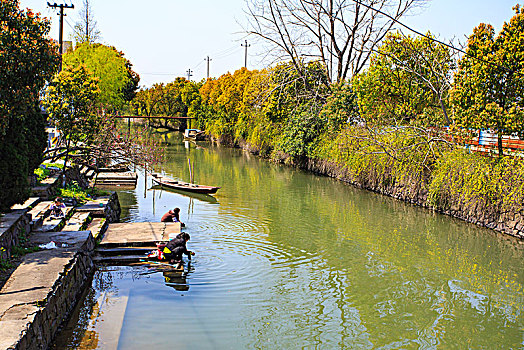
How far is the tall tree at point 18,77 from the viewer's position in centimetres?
1091

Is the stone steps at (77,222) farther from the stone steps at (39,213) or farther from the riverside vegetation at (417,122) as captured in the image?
the riverside vegetation at (417,122)

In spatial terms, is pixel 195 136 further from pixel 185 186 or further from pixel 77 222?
pixel 77 222

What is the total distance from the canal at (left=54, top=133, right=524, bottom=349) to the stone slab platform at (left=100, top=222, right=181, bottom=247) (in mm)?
824

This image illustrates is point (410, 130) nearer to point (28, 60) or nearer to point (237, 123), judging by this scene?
point (28, 60)

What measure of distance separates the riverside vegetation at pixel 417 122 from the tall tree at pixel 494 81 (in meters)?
0.04

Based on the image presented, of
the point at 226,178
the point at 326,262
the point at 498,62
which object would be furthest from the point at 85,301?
the point at 226,178

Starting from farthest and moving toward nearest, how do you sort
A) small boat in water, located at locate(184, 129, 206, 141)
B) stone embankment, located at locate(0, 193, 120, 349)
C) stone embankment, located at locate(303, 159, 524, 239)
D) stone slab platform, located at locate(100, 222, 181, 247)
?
small boat in water, located at locate(184, 129, 206, 141) < stone embankment, located at locate(303, 159, 524, 239) < stone slab platform, located at locate(100, 222, 181, 247) < stone embankment, located at locate(0, 193, 120, 349)

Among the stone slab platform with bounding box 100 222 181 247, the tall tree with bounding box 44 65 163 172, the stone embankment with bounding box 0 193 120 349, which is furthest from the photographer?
the tall tree with bounding box 44 65 163 172

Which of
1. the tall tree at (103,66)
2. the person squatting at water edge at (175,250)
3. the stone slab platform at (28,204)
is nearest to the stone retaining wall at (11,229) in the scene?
the stone slab platform at (28,204)

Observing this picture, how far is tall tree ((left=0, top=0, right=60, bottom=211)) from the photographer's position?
1091 cm

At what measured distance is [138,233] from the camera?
45.5ft

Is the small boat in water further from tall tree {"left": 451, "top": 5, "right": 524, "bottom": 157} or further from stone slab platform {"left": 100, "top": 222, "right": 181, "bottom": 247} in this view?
stone slab platform {"left": 100, "top": 222, "right": 181, "bottom": 247}

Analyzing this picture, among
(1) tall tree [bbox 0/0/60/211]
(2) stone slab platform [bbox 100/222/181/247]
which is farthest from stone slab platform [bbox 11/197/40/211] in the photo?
(2) stone slab platform [bbox 100/222/181/247]

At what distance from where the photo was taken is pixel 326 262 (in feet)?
46.3
